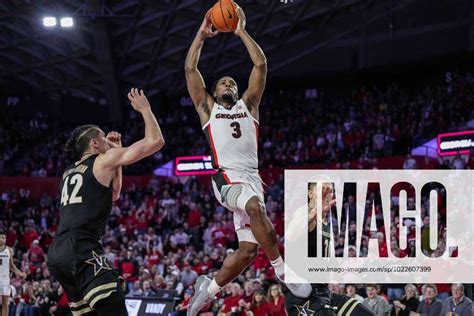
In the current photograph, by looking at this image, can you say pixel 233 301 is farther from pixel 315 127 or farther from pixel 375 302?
pixel 315 127

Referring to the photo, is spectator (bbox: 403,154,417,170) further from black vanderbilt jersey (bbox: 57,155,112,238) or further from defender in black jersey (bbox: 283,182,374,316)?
black vanderbilt jersey (bbox: 57,155,112,238)

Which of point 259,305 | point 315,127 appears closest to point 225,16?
point 259,305

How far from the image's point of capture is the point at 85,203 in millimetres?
7977

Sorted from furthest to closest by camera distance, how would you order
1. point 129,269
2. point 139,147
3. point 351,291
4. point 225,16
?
point 129,269 → point 351,291 → point 225,16 → point 139,147

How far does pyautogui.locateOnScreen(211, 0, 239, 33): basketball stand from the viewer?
9227 millimetres

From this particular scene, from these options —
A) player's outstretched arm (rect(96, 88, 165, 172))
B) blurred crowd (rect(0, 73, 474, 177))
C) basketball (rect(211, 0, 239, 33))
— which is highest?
blurred crowd (rect(0, 73, 474, 177))

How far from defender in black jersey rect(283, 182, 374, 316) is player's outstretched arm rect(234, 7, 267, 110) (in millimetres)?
1254

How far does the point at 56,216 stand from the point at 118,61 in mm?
8828

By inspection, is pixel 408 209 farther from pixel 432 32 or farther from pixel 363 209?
pixel 432 32

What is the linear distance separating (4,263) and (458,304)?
8295 millimetres

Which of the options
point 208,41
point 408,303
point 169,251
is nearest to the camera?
point 408,303

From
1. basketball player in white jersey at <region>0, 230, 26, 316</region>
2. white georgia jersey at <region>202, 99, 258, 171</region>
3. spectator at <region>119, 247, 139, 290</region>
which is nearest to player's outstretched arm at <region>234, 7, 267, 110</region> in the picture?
white georgia jersey at <region>202, 99, 258, 171</region>

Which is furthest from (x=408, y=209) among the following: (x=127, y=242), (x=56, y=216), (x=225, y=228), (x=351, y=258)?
(x=56, y=216)

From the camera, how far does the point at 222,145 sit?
9.38m
